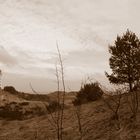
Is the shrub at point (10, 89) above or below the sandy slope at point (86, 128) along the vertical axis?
above

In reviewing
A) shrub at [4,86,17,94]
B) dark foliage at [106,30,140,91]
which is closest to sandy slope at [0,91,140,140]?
dark foliage at [106,30,140,91]

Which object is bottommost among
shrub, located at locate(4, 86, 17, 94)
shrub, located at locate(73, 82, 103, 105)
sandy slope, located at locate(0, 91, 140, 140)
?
sandy slope, located at locate(0, 91, 140, 140)

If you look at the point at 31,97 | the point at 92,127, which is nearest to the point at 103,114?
the point at 92,127

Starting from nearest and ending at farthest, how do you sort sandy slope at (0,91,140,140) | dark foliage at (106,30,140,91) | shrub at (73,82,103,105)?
sandy slope at (0,91,140,140) → dark foliage at (106,30,140,91) → shrub at (73,82,103,105)

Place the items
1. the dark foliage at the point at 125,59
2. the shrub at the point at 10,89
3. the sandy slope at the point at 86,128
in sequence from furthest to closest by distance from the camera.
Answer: the shrub at the point at 10,89 < the dark foliage at the point at 125,59 < the sandy slope at the point at 86,128

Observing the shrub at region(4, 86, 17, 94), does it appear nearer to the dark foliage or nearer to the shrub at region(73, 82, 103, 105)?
the shrub at region(73, 82, 103, 105)

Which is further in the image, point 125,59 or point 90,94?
point 90,94

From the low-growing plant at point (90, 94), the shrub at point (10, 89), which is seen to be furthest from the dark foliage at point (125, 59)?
the shrub at point (10, 89)

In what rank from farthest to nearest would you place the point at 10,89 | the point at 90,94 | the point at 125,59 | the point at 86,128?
the point at 10,89
the point at 90,94
the point at 125,59
the point at 86,128

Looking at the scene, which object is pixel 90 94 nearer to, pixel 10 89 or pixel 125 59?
pixel 125 59

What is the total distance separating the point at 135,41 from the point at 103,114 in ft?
33.4

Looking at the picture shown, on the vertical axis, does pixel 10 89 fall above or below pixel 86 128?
above

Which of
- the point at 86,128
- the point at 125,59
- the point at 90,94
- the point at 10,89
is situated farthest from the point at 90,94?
the point at 10,89

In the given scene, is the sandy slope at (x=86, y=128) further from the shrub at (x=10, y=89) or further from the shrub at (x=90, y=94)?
Answer: the shrub at (x=10, y=89)
